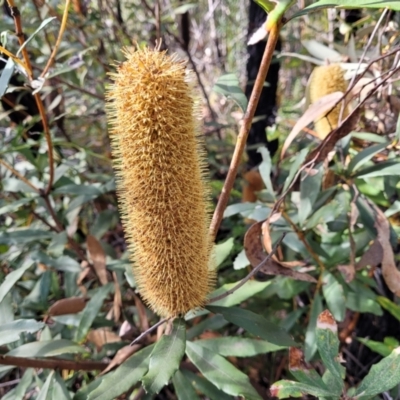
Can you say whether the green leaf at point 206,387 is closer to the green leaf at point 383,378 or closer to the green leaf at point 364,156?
the green leaf at point 383,378

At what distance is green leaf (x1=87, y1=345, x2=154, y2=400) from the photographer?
0.97 m

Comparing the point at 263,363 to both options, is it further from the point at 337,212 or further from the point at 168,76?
the point at 168,76

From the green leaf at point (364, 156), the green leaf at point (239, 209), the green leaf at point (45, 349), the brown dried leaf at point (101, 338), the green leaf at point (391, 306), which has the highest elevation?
the green leaf at point (364, 156)

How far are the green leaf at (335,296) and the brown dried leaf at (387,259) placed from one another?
20 cm

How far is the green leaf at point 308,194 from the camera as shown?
1360 millimetres

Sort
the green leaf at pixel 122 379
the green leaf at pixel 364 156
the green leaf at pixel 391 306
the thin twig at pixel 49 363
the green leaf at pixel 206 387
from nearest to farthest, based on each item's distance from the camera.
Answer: the green leaf at pixel 122 379
the thin twig at pixel 49 363
the green leaf at pixel 206 387
the green leaf at pixel 364 156
the green leaf at pixel 391 306

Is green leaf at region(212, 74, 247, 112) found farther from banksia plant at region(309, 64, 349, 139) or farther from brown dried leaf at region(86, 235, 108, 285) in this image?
brown dried leaf at region(86, 235, 108, 285)

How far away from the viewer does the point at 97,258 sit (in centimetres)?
149

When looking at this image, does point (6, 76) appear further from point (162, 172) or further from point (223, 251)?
point (223, 251)

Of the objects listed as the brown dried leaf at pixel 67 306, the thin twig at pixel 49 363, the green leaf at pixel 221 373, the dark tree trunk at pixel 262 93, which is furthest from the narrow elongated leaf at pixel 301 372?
the dark tree trunk at pixel 262 93

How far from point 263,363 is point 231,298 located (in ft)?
2.23

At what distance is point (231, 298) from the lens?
123 centimetres

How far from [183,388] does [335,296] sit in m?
0.53

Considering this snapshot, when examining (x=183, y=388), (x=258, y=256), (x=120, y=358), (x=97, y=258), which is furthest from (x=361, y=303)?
(x=97, y=258)
